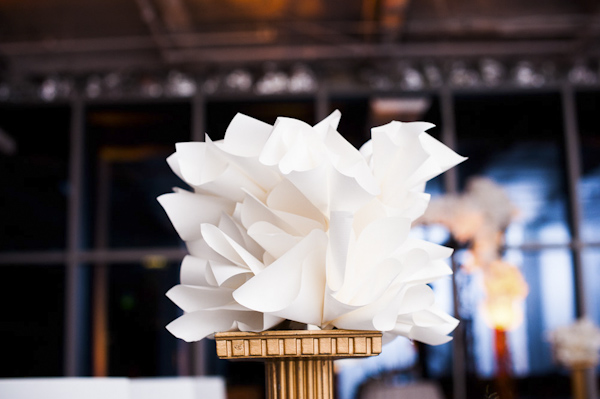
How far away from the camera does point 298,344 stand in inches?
21.4

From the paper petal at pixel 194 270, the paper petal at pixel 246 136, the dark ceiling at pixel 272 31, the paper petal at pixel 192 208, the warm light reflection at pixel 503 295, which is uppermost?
the dark ceiling at pixel 272 31

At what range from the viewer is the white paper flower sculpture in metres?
0.55

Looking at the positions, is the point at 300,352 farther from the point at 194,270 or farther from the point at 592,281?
the point at 592,281

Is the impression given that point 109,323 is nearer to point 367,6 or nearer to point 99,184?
point 99,184

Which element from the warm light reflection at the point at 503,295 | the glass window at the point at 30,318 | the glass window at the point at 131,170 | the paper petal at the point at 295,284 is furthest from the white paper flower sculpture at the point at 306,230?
the glass window at the point at 30,318

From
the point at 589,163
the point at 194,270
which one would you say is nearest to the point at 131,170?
the point at 589,163

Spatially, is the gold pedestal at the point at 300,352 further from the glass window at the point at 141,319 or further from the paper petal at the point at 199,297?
the glass window at the point at 141,319

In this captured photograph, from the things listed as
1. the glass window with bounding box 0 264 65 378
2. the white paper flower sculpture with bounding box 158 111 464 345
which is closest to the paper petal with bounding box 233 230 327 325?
the white paper flower sculpture with bounding box 158 111 464 345

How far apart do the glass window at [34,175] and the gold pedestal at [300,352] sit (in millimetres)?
4564

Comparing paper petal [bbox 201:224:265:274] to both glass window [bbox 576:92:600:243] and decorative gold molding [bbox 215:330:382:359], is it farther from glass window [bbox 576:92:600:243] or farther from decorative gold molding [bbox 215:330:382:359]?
glass window [bbox 576:92:600:243]

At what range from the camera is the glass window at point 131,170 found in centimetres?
492

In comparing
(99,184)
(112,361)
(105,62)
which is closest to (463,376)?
(112,361)

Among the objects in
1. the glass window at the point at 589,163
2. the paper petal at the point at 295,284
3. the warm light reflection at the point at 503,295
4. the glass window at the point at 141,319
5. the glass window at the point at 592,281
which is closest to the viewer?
the paper petal at the point at 295,284

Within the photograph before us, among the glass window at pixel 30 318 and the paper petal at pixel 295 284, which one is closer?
the paper petal at pixel 295 284
